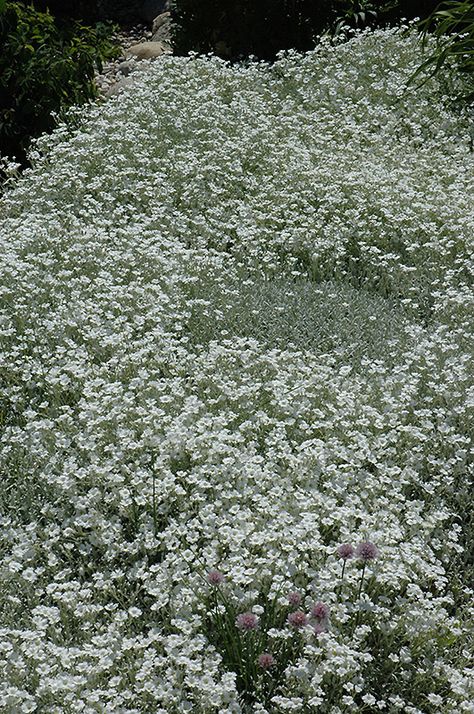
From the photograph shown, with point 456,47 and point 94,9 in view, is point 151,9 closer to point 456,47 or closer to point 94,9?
point 94,9

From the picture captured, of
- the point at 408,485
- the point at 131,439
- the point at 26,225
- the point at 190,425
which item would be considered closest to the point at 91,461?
the point at 131,439

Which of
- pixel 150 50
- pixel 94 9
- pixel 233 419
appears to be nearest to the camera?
pixel 233 419

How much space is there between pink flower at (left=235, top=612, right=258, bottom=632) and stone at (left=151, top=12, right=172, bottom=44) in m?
9.93

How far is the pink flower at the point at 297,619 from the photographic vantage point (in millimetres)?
2773

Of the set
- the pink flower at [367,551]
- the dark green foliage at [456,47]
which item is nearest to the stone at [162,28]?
the dark green foliage at [456,47]

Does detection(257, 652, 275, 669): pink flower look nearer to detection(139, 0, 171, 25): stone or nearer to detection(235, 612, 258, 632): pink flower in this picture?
detection(235, 612, 258, 632): pink flower

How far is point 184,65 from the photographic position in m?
8.16

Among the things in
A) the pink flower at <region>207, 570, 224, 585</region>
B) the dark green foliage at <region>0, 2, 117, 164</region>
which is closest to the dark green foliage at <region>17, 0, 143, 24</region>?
the dark green foliage at <region>0, 2, 117, 164</region>

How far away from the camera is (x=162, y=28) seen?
11.9 meters

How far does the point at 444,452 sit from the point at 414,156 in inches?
130

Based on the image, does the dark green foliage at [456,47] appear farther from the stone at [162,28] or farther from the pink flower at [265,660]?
the pink flower at [265,660]

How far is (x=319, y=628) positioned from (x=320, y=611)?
6cm

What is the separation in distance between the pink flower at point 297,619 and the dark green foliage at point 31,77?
589cm

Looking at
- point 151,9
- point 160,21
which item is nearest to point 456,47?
point 160,21
